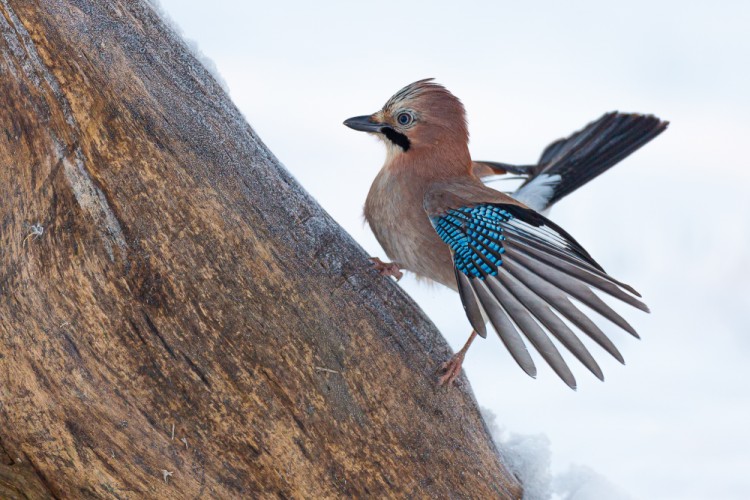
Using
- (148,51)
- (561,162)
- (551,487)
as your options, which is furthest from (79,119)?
(561,162)

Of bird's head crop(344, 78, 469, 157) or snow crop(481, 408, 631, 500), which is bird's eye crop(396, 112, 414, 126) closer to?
bird's head crop(344, 78, 469, 157)

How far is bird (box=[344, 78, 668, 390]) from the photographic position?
203 cm

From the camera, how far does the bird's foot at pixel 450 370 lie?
2.36 m

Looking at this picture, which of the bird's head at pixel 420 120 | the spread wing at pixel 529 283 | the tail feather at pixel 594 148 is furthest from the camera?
the tail feather at pixel 594 148

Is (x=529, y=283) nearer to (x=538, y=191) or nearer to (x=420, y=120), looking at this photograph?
(x=420, y=120)

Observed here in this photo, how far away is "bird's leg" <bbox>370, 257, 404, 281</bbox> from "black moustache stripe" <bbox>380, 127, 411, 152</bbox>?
0.49 metres

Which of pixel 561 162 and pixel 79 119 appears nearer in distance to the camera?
pixel 79 119

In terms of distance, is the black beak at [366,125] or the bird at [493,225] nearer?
the bird at [493,225]

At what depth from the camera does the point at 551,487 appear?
2.63m

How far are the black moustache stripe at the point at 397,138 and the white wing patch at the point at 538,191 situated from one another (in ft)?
2.33

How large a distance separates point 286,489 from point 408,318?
598 mm

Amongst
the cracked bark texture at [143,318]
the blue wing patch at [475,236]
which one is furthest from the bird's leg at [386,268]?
the cracked bark texture at [143,318]

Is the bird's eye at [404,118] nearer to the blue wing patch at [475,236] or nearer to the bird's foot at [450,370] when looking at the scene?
the blue wing patch at [475,236]

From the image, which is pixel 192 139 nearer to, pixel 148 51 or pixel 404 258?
pixel 148 51
